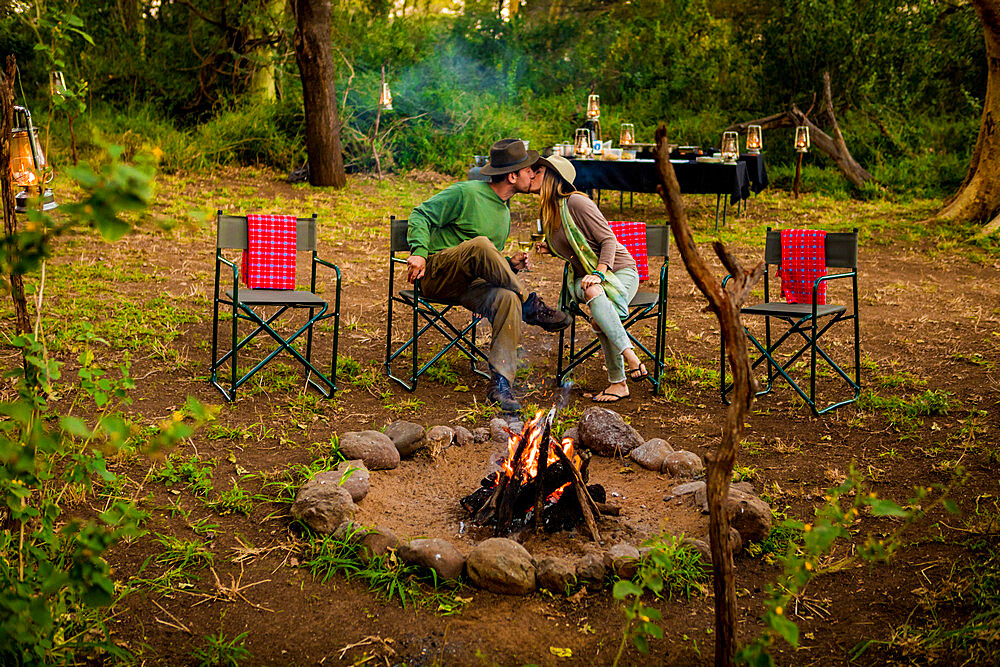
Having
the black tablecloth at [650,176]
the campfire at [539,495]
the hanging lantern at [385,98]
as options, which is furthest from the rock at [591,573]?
the hanging lantern at [385,98]

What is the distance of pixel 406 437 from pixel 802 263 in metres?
2.38

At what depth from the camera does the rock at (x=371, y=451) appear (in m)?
3.81

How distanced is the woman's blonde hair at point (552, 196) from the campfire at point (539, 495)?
1.73 metres

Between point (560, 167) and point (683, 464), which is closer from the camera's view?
point (683, 464)

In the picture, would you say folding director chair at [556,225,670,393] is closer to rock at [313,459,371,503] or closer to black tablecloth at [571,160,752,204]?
rock at [313,459,371,503]

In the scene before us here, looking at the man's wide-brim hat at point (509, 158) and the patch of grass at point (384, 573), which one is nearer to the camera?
the patch of grass at point (384, 573)

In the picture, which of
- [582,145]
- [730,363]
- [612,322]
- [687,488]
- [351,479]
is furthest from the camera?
[582,145]

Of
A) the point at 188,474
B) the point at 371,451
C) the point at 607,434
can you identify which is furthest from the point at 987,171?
the point at 188,474

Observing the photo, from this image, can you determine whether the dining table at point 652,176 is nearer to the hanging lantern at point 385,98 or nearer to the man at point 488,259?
the hanging lantern at point 385,98

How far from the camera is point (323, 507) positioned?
323 cm

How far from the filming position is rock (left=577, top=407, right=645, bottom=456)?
4090mm

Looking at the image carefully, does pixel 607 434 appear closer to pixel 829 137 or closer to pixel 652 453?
pixel 652 453

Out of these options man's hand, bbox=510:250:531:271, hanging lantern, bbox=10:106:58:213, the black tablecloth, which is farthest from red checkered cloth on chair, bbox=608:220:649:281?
the black tablecloth

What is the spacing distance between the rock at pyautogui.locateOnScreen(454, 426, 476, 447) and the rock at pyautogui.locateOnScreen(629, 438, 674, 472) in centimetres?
74
